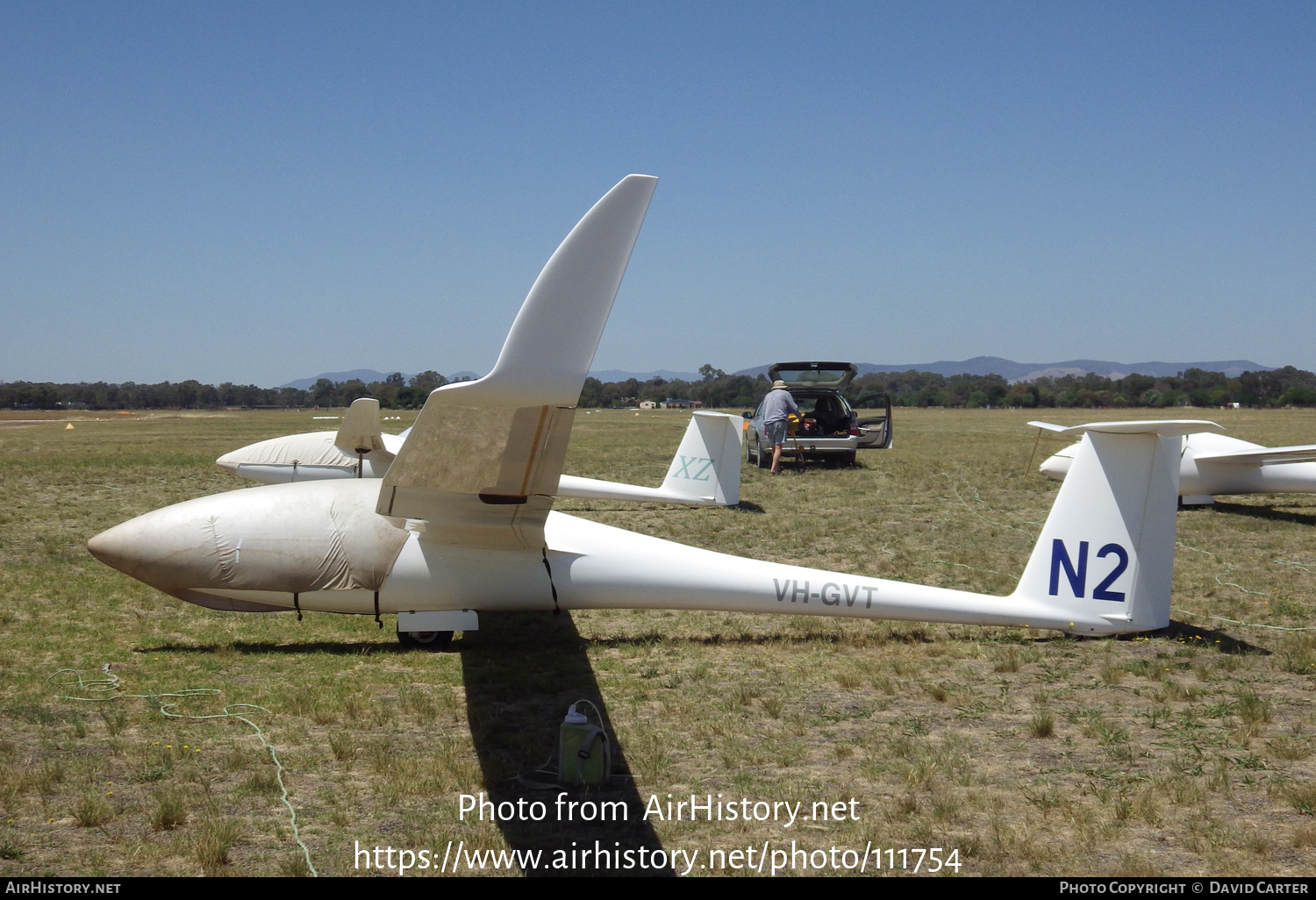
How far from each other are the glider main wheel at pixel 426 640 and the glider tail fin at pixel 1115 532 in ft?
15.3

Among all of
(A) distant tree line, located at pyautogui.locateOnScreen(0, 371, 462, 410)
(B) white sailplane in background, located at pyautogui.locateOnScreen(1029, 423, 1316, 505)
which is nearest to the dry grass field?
(B) white sailplane in background, located at pyautogui.locateOnScreen(1029, 423, 1316, 505)

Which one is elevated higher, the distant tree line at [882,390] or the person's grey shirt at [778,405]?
the distant tree line at [882,390]

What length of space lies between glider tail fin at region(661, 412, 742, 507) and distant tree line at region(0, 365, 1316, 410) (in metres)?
81.7

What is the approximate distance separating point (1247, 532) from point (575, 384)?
1226 centimetres

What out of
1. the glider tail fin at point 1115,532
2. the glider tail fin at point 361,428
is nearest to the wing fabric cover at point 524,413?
the glider tail fin at point 361,428

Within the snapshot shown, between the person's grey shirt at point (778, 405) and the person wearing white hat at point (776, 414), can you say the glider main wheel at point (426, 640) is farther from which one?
the person's grey shirt at point (778, 405)

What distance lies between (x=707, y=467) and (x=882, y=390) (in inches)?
3553

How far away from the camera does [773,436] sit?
20.2 m

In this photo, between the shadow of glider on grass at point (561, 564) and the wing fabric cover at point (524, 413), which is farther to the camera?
the shadow of glider on grass at point (561, 564)

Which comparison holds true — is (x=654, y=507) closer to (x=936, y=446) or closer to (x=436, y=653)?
(x=436, y=653)

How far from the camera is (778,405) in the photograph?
2041 cm

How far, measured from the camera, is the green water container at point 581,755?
4398mm

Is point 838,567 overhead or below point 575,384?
below

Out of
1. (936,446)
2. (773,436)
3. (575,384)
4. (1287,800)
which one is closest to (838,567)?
(1287,800)
